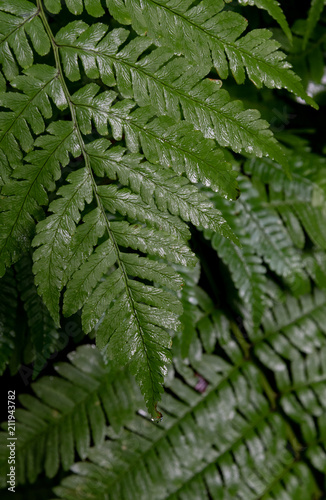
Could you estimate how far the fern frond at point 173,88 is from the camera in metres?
1.01

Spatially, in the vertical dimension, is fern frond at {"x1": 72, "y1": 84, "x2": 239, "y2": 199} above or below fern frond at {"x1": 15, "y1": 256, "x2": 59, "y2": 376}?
above

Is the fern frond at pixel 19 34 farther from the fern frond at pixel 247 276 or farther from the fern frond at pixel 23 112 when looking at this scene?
the fern frond at pixel 247 276

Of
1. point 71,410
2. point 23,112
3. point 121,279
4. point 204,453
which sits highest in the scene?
point 23,112

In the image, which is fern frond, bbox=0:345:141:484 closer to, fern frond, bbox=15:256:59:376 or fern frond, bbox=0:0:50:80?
fern frond, bbox=15:256:59:376

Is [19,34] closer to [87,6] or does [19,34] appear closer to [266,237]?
[87,6]

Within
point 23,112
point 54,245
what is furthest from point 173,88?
point 54,245

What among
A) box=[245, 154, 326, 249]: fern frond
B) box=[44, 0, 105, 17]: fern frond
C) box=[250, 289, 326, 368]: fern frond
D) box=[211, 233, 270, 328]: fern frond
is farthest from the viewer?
box=[250, 289, 326, 368]: fern frond

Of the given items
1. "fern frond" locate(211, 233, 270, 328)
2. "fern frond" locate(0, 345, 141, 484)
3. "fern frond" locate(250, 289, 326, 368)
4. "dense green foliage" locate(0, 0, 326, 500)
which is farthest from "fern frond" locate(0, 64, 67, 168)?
"fern frond" locate(250, 289, 326, 368)

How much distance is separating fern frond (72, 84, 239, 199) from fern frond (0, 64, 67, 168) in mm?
94

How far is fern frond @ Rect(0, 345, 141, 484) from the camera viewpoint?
1650 millimetres

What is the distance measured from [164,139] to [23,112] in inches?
15.1

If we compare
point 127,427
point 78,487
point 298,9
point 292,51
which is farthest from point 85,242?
point 298,9

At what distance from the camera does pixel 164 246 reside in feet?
3.22

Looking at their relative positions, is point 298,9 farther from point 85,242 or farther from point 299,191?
point 85,242
